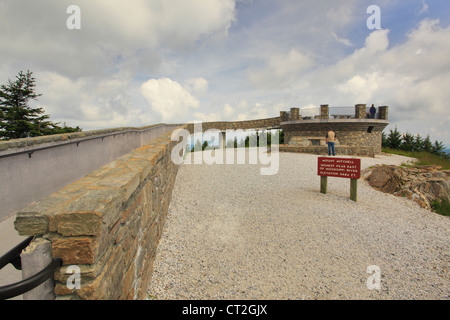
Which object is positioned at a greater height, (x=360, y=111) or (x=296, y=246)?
(x=360, y=111)

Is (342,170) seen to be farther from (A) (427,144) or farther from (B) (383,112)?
(A) (427,144)

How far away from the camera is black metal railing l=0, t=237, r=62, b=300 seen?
1.30 m

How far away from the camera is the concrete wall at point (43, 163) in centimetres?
556

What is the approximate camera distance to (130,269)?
2.69 m

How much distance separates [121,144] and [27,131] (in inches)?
678

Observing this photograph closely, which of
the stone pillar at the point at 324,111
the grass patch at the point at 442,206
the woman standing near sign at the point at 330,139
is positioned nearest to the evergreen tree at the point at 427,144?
the stone pillar at the point at 324,111

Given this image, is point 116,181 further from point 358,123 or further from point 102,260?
point 358,123

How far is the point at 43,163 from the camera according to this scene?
6.66 metres

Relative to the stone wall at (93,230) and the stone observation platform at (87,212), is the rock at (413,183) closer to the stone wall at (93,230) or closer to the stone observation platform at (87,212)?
the stone observation platform at (87,212)

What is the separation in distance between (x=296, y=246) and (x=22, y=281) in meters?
4.42

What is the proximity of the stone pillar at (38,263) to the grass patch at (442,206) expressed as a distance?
A: 396 inches

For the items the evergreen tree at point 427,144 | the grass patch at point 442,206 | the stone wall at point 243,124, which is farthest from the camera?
the evergreen tree at point 427,144

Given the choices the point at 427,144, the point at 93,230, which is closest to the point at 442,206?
the point at 93,230
